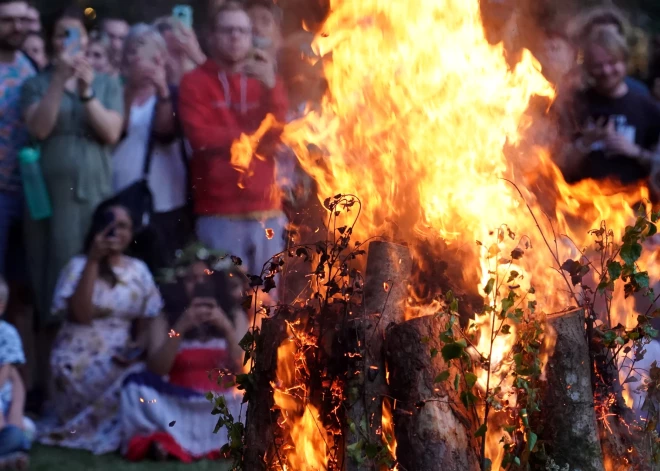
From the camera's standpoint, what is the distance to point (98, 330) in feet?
18.7

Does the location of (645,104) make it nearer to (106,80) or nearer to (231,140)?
(231,140)

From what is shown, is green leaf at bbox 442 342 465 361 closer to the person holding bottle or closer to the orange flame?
the orange flame

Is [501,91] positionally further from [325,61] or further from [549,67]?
[549,67]

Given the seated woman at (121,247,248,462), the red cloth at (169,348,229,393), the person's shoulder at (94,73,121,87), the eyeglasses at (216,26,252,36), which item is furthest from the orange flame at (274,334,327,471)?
the eyeglasses at (216,26,252,36)

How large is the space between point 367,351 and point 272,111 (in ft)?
10.0

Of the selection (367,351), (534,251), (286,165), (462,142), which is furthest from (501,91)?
(286,165)

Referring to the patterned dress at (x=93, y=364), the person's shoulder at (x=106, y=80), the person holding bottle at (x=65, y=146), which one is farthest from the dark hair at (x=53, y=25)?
the patterned dress at (x=93, y=364)

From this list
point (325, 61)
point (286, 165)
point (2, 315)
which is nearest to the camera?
point (325, 61)

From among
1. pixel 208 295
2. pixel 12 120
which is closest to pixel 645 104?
pixel 208 295

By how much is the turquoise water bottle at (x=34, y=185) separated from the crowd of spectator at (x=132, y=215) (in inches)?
0.9

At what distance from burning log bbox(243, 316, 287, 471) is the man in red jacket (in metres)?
2.48

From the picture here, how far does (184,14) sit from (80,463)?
10.2 feet

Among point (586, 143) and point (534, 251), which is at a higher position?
point (586, 143)

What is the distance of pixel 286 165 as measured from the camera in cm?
593
